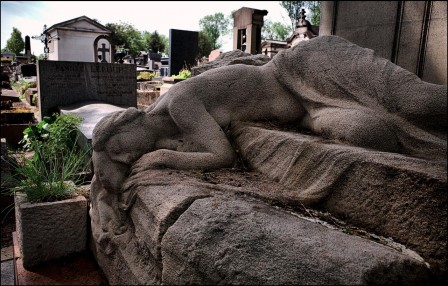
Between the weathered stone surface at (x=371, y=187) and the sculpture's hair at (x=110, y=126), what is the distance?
1044 mm

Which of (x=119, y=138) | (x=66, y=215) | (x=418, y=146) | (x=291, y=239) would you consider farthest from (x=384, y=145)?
(x=66, y=215)

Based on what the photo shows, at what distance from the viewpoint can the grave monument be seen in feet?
4.56

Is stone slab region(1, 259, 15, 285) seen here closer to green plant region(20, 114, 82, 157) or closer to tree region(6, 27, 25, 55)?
green plant region(20, 114, 82, 157)

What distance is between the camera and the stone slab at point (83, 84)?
697cm

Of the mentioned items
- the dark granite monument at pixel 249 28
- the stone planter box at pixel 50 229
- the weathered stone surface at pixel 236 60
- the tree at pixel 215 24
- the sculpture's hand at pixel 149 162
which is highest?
the tree at pixel 215 24

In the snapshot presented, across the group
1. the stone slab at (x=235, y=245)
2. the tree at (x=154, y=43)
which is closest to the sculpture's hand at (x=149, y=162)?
the stone slab at (x=235, y=245)

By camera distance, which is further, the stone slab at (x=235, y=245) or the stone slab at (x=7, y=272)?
the stone slab at (x=7, y=272)

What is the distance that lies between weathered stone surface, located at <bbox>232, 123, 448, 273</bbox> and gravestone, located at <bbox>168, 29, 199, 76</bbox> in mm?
12994

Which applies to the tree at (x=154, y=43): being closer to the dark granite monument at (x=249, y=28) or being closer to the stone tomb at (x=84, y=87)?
the dark granite monument at (x=249, y=28)

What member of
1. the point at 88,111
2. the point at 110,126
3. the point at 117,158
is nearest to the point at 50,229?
the point at 117,158

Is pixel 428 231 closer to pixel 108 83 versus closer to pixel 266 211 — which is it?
pixel 266 211

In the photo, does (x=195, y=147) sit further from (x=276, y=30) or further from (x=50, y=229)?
(x=276, y=30)

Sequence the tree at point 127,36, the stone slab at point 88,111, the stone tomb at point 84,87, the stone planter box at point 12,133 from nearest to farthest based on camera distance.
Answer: the stone slab at point 88,111
the stone planter box at point 12,133
the stone tomb at point 84,87
the tree at point 127,36

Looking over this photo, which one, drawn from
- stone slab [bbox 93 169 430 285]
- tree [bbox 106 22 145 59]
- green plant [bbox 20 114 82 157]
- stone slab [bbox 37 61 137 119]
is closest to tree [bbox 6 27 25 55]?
tree [bbox 106 22 145 59]
